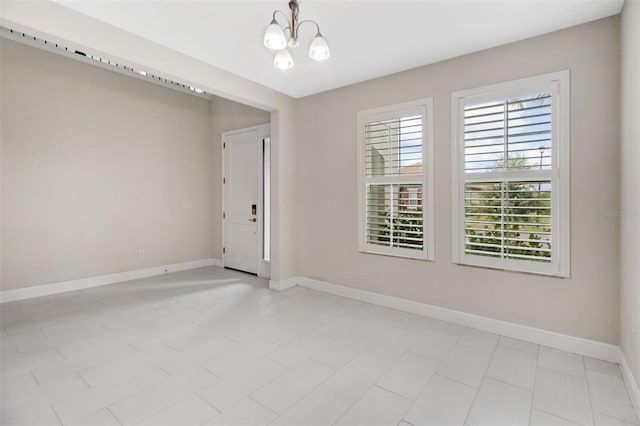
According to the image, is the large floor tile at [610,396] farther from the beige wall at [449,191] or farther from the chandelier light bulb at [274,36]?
the chandelier light bulb at [274,36]

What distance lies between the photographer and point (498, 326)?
3002 millimetres

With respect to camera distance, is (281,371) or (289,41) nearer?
(289,41)

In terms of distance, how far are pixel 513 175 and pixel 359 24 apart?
74.8 inches

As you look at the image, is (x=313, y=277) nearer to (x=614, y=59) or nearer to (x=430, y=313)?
(x=430, y=313)

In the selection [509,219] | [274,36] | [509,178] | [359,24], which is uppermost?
[359,24]

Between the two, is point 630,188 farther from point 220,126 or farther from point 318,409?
point 220,126

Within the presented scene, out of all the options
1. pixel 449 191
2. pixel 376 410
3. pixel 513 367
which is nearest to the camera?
pixel 376 410

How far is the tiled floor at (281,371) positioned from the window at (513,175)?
32.3 inches

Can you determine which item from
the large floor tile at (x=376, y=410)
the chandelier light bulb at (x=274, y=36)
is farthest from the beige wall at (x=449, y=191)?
the chandelier light bulb at (x=274, y=36)

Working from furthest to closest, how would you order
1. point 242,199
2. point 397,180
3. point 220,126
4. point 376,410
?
point 220,126 → point 242,199 → point 397,180 → point 376,410

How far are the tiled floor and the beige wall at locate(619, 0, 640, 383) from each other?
415 millimetres

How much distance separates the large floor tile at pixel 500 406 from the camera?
1845 mm

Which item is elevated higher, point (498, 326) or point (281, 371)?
point (498, 326)

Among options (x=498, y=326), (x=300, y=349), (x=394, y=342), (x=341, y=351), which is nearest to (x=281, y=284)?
(x=300, y=349)
